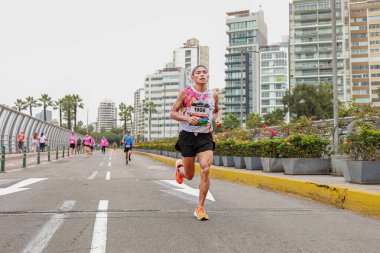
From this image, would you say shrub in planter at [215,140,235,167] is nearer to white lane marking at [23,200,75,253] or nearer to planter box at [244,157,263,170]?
planter box at [244,157,263,170]

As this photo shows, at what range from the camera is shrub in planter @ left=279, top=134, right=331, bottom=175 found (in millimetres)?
10164

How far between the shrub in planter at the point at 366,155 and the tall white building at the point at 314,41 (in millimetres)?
101703

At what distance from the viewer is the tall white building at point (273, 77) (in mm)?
130625

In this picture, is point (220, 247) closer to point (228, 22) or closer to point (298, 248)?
point (298, 248)

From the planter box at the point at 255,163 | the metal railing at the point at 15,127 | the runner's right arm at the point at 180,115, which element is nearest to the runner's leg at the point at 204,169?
the runner's right arm at the point at 180,115

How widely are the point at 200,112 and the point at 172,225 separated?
4.93 feet

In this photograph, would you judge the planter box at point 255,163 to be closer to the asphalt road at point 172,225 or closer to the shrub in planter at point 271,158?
the shrub in planter at point 271,158

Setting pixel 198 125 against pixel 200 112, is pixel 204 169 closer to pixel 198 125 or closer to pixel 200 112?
pixel 198 125

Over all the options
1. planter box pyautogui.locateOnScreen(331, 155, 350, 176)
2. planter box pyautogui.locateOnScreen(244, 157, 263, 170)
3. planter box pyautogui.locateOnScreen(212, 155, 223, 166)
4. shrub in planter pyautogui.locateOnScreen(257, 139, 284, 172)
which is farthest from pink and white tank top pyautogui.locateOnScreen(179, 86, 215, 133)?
planter box pyautogui.locateOnScreen(212, 155, 223, 166)

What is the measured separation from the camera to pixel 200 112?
5277 millimetres

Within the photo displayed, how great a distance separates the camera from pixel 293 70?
109750 mm

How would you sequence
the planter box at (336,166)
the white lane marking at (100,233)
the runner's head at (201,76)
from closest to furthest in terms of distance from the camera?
the white lane marking at (100,233) → the runner's head at (201,76) → the planter box at (336,166)

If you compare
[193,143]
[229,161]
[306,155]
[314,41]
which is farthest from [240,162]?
[314,41]

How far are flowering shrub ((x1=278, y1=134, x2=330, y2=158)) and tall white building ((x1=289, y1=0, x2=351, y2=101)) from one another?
99.0 m
